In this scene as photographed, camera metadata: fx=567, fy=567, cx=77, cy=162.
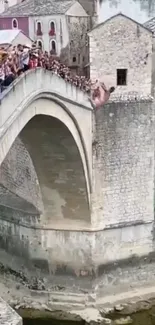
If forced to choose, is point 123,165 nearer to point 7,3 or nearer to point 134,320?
point 134,320

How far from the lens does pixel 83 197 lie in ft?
44.2

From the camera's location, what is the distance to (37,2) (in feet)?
63.0

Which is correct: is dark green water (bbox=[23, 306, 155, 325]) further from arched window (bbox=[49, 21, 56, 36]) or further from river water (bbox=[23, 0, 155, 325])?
arched window (bbox=[49, 21, 56, 36])

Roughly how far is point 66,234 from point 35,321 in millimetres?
2161

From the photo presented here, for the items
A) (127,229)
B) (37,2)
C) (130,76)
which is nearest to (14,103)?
(130,76)

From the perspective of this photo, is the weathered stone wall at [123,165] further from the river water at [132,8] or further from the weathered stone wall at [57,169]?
the river water at [132,8]

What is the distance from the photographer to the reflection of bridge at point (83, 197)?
1291cm

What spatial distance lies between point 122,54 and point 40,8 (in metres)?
6.98

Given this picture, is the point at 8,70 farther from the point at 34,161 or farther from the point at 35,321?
the point at 35,321

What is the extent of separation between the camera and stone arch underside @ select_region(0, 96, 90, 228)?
12.4 metres

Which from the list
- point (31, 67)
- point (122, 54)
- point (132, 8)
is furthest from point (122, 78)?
point (132, 8)

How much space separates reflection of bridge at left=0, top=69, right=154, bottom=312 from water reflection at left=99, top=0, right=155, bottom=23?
459cm

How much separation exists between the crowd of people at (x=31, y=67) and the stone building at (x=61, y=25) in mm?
4614

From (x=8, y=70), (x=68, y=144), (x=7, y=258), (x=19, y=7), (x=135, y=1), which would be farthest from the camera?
(x=19, y=7)
